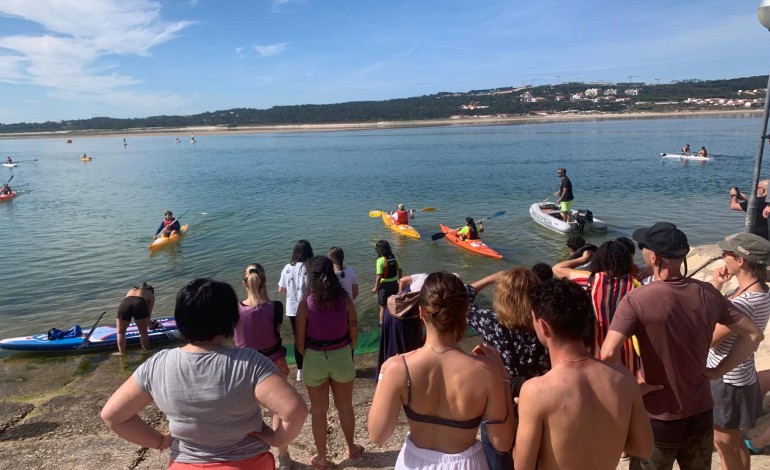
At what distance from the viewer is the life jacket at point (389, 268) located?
291 inches

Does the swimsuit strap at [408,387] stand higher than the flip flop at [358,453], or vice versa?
the swimsuit strap at [408,387]

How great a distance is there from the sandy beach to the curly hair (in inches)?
99.8

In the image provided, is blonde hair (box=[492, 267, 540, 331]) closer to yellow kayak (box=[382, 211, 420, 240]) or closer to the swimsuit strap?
the swimsuit strap

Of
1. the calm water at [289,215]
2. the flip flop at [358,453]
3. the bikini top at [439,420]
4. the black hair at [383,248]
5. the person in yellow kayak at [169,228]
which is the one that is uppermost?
the bikini top at [439,420]

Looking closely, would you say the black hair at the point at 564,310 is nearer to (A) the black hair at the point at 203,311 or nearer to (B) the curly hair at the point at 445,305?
(B) the curly hair at the point at 445,305

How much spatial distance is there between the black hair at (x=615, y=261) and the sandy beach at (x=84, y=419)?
5.75ft

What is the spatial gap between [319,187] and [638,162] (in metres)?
26.4

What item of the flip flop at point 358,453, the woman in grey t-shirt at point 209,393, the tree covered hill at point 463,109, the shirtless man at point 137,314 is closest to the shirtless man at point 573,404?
the woman in grey t-shirt at point 209,393

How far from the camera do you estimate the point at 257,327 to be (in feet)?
13.9

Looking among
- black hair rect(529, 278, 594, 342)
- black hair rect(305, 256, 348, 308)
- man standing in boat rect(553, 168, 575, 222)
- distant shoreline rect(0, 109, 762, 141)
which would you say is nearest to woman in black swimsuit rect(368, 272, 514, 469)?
black hair rect(529, 278, 594, 342)

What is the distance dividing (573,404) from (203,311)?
5.81 feet

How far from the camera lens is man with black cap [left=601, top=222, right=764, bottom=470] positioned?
9.04ft

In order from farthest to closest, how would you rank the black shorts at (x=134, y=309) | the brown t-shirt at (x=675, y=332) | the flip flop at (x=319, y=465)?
the black shorts at (x=134, y=309)
the flip flop at (x=319, y=465)
the brown t-shirt at (x=675, y=332)

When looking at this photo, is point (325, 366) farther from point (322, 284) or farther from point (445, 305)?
point (445, 305)
